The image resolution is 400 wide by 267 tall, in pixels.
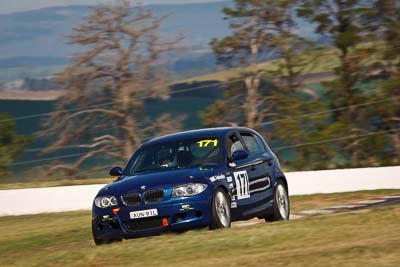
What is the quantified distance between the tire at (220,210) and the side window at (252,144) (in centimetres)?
166

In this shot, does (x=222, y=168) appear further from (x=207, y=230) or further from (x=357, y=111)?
(x=357, y=111)

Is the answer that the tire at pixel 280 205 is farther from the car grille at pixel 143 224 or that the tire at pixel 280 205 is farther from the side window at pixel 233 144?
the car grille at pixel 143 224

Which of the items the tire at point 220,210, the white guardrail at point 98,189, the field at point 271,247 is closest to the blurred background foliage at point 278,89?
the white guardrail at point 98,189

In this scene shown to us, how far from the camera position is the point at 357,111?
1708 inches

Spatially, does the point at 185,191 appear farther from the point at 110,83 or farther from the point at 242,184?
the point at 110,83

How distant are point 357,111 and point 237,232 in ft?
100

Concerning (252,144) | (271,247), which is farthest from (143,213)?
(252,144)

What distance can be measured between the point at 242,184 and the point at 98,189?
1186 cm

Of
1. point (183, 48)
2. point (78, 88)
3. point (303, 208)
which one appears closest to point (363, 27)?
point (183, 48)

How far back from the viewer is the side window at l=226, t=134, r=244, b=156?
1577cm

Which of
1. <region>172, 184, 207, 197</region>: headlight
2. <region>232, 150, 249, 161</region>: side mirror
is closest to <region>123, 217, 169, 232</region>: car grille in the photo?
<region>172, 184, 207, 197</region>: headlight

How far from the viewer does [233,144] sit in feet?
52.5

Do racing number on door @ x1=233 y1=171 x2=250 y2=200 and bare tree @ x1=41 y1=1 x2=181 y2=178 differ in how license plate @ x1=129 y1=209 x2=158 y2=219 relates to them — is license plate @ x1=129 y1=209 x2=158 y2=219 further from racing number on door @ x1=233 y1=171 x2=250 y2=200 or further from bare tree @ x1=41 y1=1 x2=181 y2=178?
bare tree @ x1=41 y1=1 x2=181 y2=178

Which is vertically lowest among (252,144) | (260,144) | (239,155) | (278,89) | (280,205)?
(278,89)
